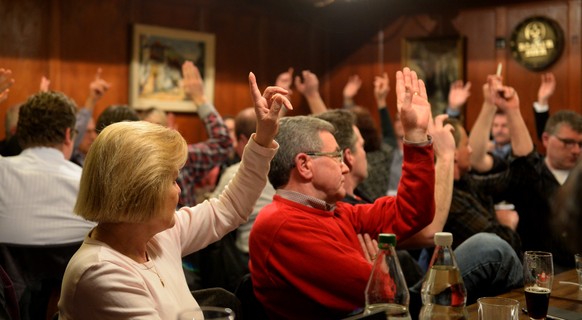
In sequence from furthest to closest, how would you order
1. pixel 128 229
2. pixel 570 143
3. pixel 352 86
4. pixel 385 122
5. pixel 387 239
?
pixel 352 86
pixel 385 122
pixel 570 143
pixel 128 229
pixel 387 239

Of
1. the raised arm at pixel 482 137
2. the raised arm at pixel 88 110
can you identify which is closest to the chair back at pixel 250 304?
the raised arm at pixel 482 137

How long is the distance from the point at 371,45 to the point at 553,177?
4.45m

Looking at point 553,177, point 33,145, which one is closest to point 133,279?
point 33,145

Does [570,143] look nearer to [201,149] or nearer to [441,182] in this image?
[441,182]

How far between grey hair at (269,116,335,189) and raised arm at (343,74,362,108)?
4.54 meters

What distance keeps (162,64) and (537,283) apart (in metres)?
5.11

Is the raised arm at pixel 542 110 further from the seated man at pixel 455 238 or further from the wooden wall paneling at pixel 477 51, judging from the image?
the seated man at pixel 455 238

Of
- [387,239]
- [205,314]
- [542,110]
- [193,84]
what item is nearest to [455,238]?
[387,239]

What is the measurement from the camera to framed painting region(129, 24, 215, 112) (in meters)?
6.13

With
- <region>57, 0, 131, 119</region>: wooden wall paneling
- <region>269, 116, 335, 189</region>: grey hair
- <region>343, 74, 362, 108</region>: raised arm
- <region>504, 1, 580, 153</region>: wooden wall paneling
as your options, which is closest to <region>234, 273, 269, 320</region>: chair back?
<region>269, 116, 335, 189</region>: grey hair

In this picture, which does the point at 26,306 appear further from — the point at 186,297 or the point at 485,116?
the point at 485,116

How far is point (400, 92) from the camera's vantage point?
6.58ft

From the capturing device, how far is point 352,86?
695cm

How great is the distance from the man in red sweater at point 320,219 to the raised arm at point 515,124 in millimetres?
1306
